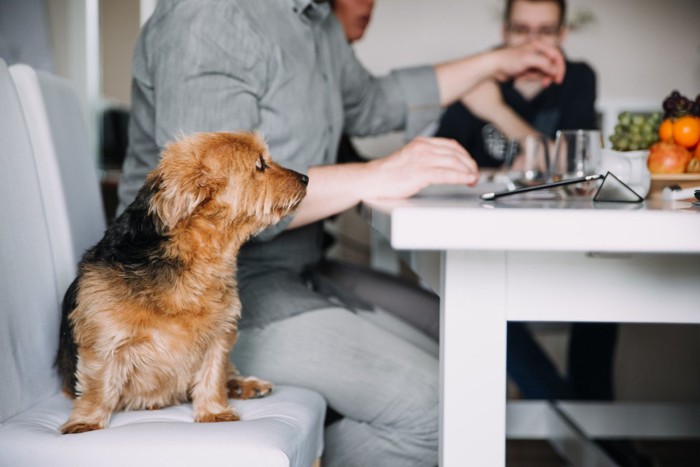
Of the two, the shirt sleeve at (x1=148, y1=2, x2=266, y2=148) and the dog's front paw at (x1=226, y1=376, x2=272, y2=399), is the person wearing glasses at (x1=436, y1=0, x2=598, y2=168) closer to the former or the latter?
the shirt sleeve at (x1=148, y1=2, x2=266, y2=148)

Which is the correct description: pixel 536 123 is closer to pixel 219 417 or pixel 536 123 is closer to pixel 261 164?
pixel 261 164

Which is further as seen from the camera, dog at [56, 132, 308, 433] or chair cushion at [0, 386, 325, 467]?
dog at [56, 132, 308, 433]

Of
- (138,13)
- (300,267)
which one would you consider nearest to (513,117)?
(300,267)

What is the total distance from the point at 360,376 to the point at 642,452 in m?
1.43

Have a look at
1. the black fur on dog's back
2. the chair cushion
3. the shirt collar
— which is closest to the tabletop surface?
the chair cushion

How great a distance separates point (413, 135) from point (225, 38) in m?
0.82

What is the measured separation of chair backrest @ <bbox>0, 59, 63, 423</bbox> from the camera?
1126 mm

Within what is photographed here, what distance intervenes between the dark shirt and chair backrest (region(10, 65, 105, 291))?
8.02 ft

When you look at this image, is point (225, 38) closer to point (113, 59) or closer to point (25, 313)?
point (25, 313)

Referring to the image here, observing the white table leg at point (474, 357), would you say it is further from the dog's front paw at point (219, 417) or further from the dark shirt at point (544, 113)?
the dark shirt at point (544, 113)

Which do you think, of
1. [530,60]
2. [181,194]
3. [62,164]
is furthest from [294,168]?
[530,60]

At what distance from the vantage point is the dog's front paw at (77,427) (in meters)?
1.08

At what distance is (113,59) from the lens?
364cm

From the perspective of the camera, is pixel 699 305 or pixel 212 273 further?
pixel 212 273
